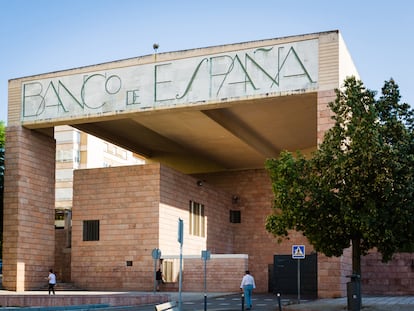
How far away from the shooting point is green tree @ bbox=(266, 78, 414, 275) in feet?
72.8

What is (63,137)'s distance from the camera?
7081 cm

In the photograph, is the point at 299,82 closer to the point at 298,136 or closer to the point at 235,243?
the point at 298,136

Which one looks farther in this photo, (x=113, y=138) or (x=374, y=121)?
(x=113, y=138)

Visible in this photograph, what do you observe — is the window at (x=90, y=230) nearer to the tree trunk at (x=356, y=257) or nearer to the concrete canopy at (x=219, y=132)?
the concrete canopy at (x=219, y=132)

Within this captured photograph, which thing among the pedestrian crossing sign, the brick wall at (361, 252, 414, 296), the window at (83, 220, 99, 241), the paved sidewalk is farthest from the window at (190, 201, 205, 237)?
the pedestrian crossing sign

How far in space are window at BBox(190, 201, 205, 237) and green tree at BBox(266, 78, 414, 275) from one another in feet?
62.7

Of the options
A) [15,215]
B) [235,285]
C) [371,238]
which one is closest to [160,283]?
[235,285]

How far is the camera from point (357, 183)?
888 inches

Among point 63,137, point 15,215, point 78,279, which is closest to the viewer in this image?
point 15,215

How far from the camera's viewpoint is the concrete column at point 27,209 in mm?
35875

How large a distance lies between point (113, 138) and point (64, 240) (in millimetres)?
7433

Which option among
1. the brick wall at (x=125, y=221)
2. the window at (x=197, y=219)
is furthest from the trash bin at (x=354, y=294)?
the window at (x=197, y=219)

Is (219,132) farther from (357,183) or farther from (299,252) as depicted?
(357,183)

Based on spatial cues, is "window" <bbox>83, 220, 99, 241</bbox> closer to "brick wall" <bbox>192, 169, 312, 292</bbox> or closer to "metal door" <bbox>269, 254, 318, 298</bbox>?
"metal door" <bbox>269, 254, 318, 298</bbox>
